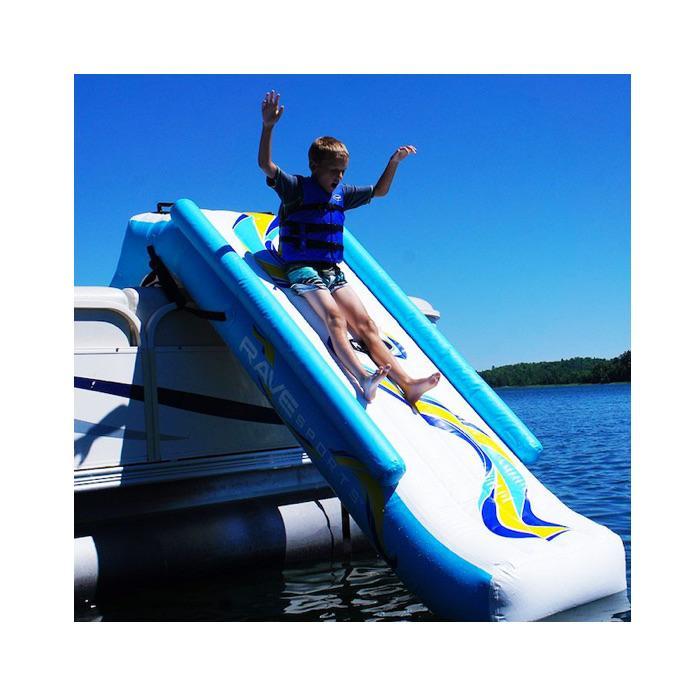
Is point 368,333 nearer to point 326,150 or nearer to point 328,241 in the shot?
point 328,241

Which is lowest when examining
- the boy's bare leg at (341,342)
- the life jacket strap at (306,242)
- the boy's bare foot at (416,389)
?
the boy's bare foot at (416,389)

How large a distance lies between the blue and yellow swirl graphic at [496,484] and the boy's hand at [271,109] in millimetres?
1427

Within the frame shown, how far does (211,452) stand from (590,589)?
7.58 feet

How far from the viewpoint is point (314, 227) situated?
14.6 ft

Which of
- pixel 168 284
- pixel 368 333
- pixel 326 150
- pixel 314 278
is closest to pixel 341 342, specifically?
pixel 368 333

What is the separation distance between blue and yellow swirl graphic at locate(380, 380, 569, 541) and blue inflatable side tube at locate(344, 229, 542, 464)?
0.53ft

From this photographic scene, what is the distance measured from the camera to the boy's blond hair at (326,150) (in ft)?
14.1

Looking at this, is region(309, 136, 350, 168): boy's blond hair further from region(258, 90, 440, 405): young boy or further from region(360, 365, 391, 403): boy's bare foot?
region(360, 365, 391, 403): boy's bare foot

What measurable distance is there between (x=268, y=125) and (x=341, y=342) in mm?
1129

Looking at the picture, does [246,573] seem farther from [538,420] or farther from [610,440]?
[538,420]

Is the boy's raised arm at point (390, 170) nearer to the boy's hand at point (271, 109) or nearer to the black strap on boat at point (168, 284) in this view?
the boy's hand at point (271, 109)

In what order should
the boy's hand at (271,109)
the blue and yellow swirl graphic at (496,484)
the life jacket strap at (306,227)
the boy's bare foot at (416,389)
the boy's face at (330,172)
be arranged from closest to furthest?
the blue and yellow swirl graphic at (496,484) < the boy's hand at (271,109) < the boy's bare foot at (416,389) < the boy's face at (330,172) < the life jacket strap at (306,227)

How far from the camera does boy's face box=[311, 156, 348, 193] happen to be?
14.1 feet

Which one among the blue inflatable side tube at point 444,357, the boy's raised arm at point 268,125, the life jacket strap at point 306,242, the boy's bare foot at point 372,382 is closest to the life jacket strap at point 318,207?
the life jacket strap at point 306,242
